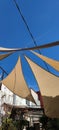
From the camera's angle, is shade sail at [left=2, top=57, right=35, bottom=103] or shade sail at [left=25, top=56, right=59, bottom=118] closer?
shade sail at [left=25, top=56, right=59, bottom=118]

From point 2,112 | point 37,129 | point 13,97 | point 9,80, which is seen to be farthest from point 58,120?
point 13,97

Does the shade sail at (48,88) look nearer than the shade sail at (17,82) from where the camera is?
Yes

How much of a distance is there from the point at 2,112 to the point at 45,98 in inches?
654

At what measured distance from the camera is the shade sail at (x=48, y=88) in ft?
23.1

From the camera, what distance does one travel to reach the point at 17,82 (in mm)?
9484

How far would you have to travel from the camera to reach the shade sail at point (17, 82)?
888 cm

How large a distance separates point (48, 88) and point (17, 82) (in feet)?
8.30

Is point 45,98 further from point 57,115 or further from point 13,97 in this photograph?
point 13,97

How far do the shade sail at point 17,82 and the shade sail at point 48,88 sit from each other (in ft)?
4.57

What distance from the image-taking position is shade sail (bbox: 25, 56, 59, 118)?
7037 millimetres

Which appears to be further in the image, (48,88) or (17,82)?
(17,82)

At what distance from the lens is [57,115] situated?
7.34m

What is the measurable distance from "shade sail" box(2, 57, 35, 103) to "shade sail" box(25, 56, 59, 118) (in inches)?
54.9

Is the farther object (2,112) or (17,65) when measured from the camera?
(2,112)
